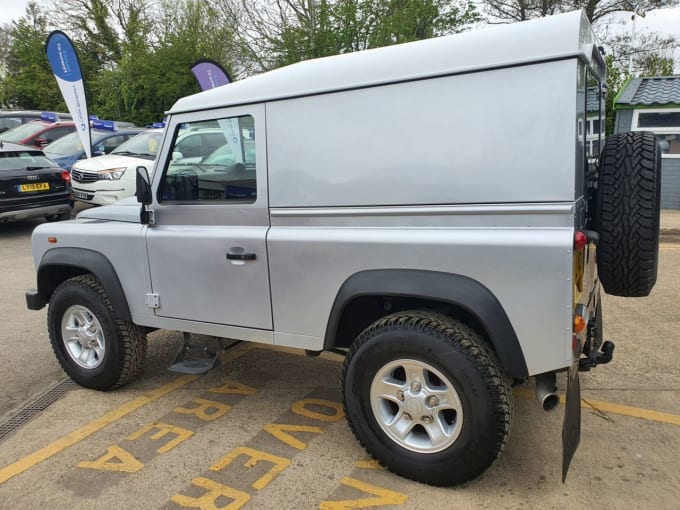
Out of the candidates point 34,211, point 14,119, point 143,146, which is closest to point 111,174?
point 143,146

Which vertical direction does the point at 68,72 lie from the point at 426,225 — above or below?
above

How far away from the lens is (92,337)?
Answer: 3973 millimetres

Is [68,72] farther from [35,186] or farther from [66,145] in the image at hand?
[35,186]

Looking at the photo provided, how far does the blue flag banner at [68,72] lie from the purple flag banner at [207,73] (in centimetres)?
401

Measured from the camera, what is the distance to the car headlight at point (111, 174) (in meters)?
9.85

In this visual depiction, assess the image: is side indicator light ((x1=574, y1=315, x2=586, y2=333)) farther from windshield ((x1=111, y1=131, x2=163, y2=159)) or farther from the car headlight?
windshield ((x1=111, y1=131, x2=163, y2=159))

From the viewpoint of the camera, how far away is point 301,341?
10.2 ft

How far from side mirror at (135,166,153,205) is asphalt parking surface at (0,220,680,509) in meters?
1.43

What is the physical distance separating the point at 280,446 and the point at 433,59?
229cm

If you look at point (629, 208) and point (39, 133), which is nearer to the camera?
point (629, 208)

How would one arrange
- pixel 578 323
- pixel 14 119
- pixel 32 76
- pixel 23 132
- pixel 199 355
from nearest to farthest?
pixel 578 323 → pixel 199 355 → pixel 23 132 → pixel 14 119 → pixel 32 76

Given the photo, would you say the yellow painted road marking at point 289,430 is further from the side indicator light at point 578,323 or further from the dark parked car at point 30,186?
the dark parked car at point 30,186

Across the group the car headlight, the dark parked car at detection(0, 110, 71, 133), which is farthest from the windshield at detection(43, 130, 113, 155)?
the dark parked car at detection(0, 110, 71, 133)

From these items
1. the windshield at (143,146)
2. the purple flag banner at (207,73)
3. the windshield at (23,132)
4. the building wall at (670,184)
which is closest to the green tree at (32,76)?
the windshield at (23,132)
